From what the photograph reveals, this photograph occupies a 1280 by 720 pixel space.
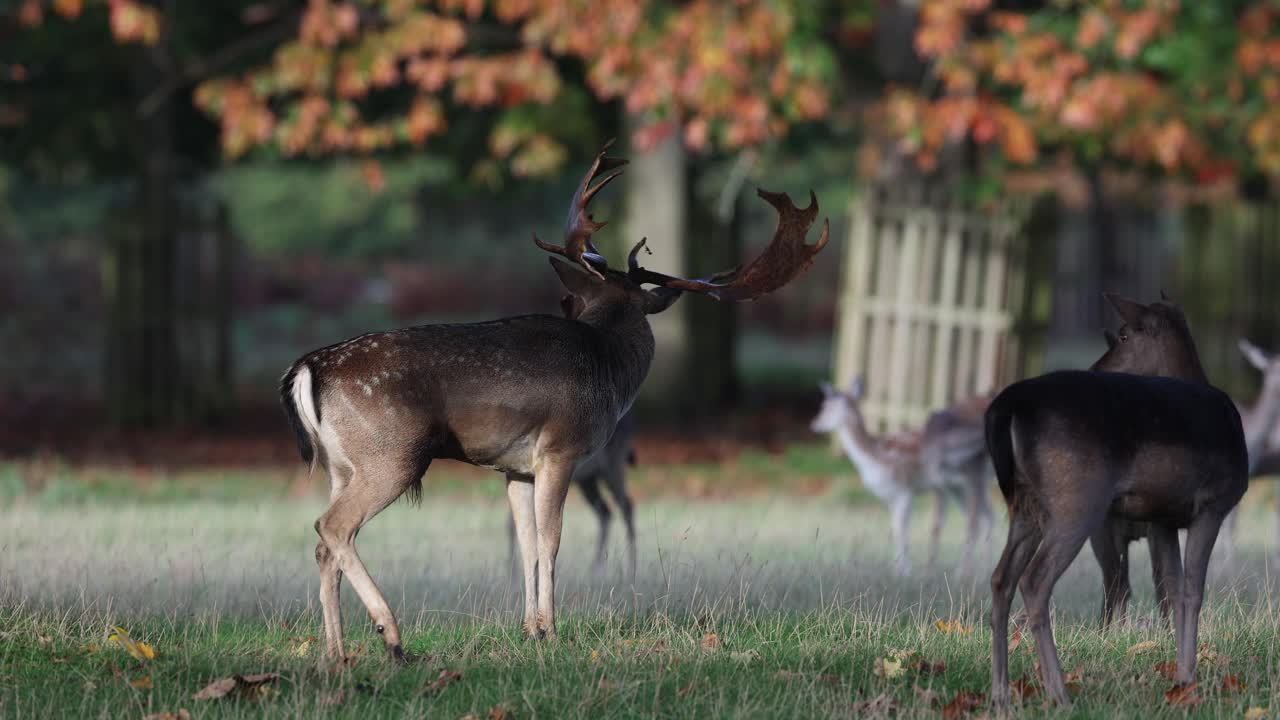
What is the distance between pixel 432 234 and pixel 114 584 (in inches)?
1411

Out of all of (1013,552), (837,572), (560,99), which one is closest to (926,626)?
(1013,552)

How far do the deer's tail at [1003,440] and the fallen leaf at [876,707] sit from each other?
824 millimetres

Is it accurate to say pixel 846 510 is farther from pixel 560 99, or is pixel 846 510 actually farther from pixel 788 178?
pixel 788 178

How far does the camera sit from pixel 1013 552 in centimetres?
609

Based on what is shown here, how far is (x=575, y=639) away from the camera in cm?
689

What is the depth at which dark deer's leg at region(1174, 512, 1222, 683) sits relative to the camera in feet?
20.7

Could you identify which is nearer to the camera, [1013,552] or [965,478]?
[1013,552]

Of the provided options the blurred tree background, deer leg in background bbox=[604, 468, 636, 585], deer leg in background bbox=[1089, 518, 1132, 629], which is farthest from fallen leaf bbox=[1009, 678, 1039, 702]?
the blurred tree background

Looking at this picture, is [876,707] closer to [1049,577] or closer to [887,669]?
[887,669]

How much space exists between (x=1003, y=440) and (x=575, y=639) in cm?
191

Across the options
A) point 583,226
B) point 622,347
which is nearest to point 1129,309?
point 622,347

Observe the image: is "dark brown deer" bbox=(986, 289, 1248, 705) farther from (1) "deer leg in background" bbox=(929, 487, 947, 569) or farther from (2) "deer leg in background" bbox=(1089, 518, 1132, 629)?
(1) "deer leg in background" bbox=(929, 487, 947, 569)

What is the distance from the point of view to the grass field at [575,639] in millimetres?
5949

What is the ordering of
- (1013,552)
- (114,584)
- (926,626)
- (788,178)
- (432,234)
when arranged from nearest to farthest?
(1013,552), (926,626), (114,584), (788,178), (432,234)
